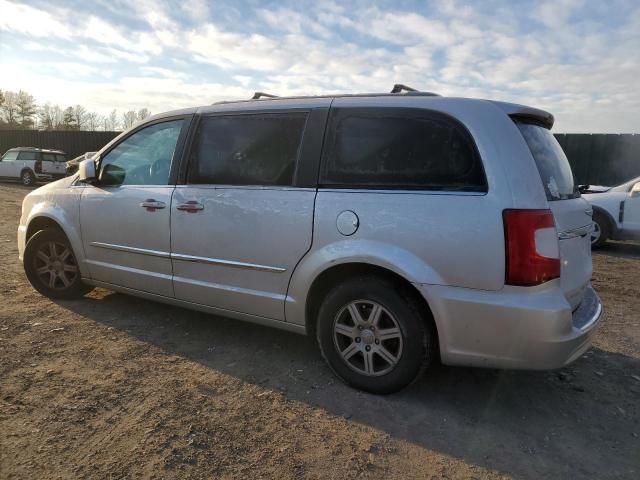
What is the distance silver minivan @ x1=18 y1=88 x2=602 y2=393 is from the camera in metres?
2.63

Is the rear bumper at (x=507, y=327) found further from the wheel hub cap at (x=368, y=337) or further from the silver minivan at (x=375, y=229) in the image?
the wheel hub cap at (x=368, y=337)

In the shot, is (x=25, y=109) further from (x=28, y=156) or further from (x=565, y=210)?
(x=565, y=210)

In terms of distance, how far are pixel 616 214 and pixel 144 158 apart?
307 inches

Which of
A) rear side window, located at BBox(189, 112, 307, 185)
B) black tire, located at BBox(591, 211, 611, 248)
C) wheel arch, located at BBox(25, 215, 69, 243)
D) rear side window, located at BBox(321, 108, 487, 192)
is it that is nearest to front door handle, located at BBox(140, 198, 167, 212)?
rear side window, located at BBox(189, 112, 307, 185)

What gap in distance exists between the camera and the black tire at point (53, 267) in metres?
4.65

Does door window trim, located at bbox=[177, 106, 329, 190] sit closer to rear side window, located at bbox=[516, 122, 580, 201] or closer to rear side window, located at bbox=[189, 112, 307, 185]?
rear side window, located at bbox=[189, 112, 307, 185]

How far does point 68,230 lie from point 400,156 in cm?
325

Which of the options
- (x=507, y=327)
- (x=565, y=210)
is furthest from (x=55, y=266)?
(x=565, y=210)

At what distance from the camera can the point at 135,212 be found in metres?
4.00

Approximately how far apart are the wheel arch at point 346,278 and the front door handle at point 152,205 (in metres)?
1.46

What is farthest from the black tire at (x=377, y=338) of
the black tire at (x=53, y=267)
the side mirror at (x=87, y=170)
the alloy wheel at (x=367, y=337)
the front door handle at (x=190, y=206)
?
the black tire at (x=53, y=267)

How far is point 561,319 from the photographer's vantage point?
8.54ft

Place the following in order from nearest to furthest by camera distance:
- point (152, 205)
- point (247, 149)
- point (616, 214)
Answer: point (247, 149) < point (152, 205) < point (616, 214)

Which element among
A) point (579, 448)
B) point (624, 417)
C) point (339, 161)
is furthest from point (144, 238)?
point (624, 417)
